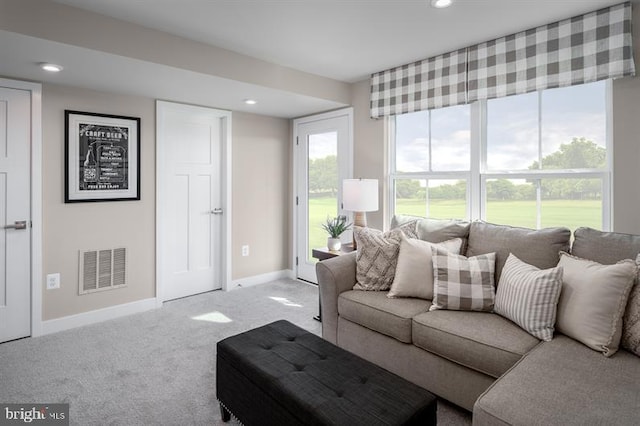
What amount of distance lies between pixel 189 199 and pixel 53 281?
1475 mm

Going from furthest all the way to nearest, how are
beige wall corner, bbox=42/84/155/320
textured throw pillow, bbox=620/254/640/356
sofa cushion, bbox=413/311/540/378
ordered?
1. beige wall corner, bbox=42/84/155/320
2. sofa cushion, bbox=413/311/540/378
3. textured throw pillow, bbox=620/254/640/356

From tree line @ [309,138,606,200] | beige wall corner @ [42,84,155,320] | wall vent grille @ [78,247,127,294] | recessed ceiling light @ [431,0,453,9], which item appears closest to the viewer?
recessed ceiling light @ [431,0,453,9]

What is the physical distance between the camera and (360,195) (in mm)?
3475

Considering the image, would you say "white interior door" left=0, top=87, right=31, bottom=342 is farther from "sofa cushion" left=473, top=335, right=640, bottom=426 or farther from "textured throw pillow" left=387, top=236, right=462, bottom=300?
"sofa cushion" left=473, top=335, right=640, bottom=426

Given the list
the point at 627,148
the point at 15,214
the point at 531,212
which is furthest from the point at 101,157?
the point at 627,148

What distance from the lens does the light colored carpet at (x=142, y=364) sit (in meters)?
2.08

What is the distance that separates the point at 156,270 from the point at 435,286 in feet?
9.31

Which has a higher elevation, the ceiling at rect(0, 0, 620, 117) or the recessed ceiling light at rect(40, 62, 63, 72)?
Result: the ceiling at rect(0, 0, 620, 117)

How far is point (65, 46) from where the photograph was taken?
238 centimetres

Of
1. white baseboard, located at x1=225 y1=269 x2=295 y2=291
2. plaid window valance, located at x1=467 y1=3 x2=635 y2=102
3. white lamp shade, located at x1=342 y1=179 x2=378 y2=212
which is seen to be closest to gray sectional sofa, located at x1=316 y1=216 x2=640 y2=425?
white lamp shade, located at x1=342 y1=179 x2=378 y2=212

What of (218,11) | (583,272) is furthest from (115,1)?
(583,272)

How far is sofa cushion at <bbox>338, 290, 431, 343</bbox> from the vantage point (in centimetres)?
225

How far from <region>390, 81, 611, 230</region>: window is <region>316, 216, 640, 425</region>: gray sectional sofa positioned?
1.99ft

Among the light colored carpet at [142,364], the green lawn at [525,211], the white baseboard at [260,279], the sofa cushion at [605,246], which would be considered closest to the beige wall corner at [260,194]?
the white baseboard at [260,279]
